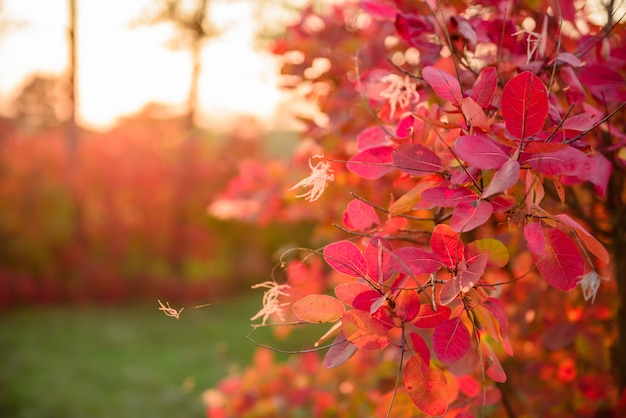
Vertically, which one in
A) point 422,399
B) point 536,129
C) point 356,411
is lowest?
point 356,411

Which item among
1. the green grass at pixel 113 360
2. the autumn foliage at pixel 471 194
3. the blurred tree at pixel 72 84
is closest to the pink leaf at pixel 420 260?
the autumn foliage at pixel 471 194

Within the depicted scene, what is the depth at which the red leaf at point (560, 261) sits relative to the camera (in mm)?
763

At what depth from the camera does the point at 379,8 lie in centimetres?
106

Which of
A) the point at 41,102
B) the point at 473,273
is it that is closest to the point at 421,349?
the point at 473,273

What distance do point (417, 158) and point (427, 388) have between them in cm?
33

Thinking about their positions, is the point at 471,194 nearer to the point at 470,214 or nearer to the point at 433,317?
the point at 470,214

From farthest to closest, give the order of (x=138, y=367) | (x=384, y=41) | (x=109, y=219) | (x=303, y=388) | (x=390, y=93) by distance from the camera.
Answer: (x=109, y=219)
(x=138, y=367)
(x=303, y=388)
(x=384, y=41)
(x=390, y=93)

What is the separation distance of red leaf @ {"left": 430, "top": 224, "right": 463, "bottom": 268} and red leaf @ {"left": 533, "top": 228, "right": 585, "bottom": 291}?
0.12m

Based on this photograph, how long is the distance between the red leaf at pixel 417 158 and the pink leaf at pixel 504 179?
12 centimetres

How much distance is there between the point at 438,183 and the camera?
81cm

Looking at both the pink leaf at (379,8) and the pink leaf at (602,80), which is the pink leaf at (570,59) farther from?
the pink leaf at (379,8)

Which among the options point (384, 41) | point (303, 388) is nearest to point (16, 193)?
point (303, 388)

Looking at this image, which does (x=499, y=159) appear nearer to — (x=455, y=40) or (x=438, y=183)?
(x=438, y=183)

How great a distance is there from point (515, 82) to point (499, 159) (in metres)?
0.10
